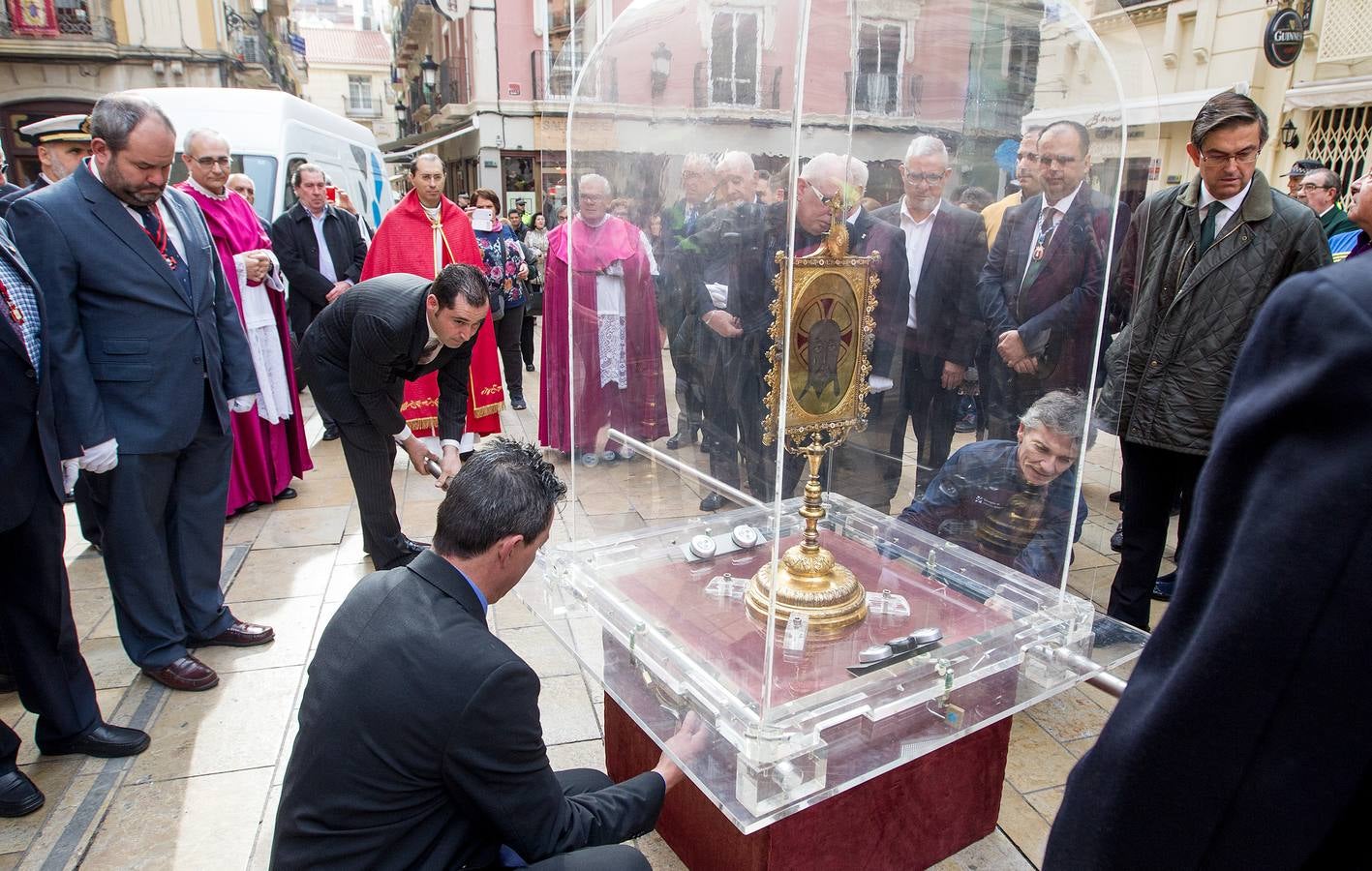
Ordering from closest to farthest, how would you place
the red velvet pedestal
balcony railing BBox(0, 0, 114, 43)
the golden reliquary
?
the red velvet pedestal < the golden reliquary < balcony railing BBox(0, 0, 114, 43)

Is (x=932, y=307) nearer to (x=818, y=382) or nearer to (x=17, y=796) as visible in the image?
(x=818, y=382)

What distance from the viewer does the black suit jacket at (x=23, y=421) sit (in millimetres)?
2135

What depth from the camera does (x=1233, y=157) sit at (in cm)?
258

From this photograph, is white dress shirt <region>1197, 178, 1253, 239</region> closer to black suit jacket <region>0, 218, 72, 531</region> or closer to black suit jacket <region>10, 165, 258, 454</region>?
black suit jacket <region>10, 165, 258, 454</region>

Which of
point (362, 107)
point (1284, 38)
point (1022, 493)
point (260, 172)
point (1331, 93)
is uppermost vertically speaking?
point (362, 107)

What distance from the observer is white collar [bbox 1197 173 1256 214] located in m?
2.66

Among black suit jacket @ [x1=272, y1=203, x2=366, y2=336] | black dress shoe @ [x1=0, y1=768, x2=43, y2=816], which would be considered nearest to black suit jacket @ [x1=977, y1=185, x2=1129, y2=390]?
black dress shoe @ [x1=0, y1=768, x2=43, y2=816]

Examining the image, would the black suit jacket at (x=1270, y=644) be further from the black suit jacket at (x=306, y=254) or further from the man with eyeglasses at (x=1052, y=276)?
the black suit jacket at (x=306, y=254)

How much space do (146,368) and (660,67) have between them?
1.86 m

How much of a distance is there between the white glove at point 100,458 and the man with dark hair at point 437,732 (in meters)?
1.46

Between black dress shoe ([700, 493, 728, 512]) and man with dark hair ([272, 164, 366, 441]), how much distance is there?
4004 millimetres

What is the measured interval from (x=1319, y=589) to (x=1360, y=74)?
1214 centimetres

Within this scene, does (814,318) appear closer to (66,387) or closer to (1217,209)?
(1217,209)

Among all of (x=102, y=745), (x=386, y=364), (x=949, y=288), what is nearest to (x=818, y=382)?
(x=949, y=288)
